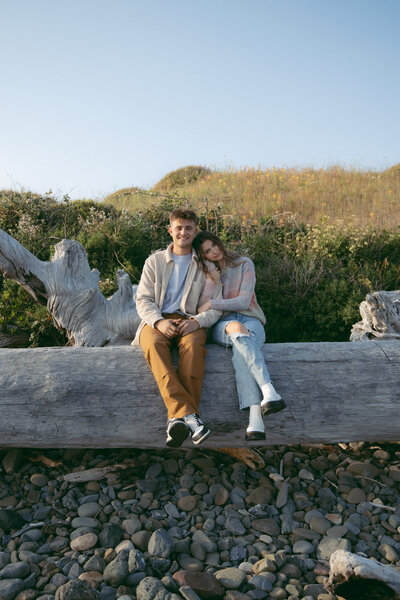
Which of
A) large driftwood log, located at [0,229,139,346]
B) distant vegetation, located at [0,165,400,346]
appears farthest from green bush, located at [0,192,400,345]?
large driftwood log, located at [0,229,139,346]

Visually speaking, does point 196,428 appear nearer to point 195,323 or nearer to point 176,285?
point 195,323

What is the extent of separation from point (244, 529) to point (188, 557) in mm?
506

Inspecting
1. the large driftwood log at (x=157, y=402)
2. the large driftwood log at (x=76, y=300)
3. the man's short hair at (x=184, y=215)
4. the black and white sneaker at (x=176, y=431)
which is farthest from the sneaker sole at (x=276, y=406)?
the large driftwood log at (x=76, y=300)

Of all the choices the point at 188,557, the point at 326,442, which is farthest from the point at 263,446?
the point at 188,557

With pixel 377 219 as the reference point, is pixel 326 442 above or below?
below

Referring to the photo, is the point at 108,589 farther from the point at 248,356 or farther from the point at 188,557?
the point at 248,356

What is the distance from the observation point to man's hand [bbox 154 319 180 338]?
402cm

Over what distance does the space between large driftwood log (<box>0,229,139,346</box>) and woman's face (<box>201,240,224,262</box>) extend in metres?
1.79

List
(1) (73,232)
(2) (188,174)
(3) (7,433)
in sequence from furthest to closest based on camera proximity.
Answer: (2) (188,174) < (1) (73,232) < (3) (7,433)

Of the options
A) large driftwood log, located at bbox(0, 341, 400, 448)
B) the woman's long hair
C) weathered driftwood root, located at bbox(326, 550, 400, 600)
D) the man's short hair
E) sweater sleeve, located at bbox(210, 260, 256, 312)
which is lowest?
weathered driftwood root, located at bbox(326, 550, 400, 600)

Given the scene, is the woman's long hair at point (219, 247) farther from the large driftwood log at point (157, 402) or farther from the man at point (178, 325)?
the large driftwood log at point (157, 402)

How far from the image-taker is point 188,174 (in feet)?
69.6

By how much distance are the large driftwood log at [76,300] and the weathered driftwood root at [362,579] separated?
3.75 m

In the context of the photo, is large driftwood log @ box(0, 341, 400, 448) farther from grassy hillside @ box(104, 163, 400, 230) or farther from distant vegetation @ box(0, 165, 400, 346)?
grassy hillside @ box(104, 163, 400, 230)
